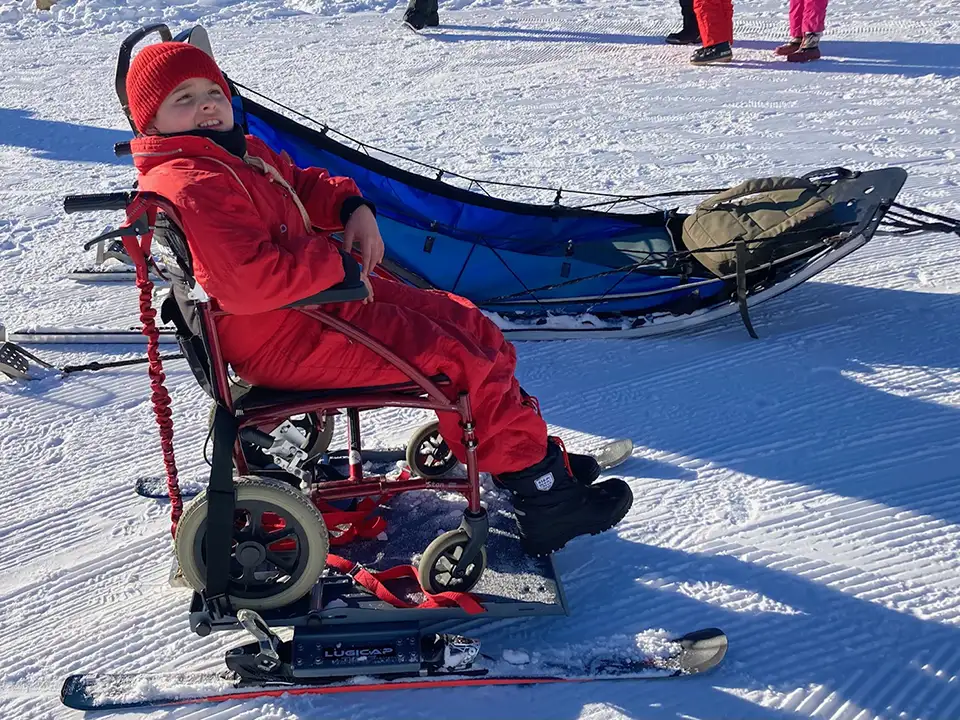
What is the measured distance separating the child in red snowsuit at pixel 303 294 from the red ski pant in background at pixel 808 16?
A: 582cm

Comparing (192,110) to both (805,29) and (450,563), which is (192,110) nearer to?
(450,563)

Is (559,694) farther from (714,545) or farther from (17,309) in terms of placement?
(17,309)

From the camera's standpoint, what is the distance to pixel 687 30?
8.03m

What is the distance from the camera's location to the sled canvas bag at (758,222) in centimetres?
382

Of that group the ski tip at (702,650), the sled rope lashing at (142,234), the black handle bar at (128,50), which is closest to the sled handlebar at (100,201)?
the sled rope lashing at (142,234)

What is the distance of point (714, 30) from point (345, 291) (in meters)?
6.14

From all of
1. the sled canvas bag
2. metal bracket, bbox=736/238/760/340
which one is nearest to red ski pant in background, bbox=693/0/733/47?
the sled canvas bag

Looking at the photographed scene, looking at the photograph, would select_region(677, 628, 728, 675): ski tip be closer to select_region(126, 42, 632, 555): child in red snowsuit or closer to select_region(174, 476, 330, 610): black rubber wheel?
select_region(126, 42, 632, 555): child in red snowsuit

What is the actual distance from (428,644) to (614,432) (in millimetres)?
1279

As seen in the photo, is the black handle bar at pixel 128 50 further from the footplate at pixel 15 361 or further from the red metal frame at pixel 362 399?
the footplate at pixel 15 361

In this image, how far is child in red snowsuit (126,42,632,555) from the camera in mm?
2100

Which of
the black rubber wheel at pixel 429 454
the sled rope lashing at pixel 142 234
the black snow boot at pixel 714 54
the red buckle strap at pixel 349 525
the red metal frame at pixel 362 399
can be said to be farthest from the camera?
the black snow boot at pixel 714 54

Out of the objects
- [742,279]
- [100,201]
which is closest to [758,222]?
[742,279]

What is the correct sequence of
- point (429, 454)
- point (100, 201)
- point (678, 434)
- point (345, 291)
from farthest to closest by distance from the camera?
1. point (678, 434)
2. point (429, 454)
3. point (345, 291)
4. point (100, 201)
